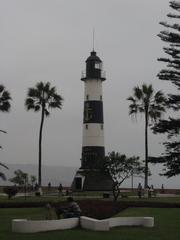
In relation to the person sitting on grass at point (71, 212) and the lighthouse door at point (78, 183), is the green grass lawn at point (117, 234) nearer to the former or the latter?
the person sitting on grass at point (71, 212)

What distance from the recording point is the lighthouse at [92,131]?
4719cm

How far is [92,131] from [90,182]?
13.2ft

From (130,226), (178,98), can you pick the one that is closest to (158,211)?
(178,98)

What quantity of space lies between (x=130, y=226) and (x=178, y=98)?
8.23 metres

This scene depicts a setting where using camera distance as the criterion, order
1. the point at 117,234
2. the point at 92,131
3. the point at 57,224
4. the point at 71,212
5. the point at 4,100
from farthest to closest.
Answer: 1. the point at 92,131
2. the point at 4,100
3. the point at 71,212
4. the point at 57,224
5. the point at 117,234

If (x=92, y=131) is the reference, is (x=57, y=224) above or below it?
below

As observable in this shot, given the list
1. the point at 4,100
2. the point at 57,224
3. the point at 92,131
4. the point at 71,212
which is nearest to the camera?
the point at 57,224

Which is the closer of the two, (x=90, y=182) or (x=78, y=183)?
(x=90, y=182)

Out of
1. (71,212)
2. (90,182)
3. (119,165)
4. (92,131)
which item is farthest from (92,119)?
(71,212)

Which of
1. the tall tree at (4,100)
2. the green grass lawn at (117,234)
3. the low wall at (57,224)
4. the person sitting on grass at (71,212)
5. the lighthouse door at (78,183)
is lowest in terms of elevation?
the green grass lawn at (117,234)

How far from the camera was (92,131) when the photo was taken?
4766 cm

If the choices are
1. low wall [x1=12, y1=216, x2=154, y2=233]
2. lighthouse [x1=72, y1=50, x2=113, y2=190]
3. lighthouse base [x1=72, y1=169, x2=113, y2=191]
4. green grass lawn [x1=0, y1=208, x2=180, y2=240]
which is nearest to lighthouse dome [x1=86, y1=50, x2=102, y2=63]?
lighthouse [x1=72, y1=50, x2=113, y2=190]

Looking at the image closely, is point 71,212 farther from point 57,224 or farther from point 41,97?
point 41,97

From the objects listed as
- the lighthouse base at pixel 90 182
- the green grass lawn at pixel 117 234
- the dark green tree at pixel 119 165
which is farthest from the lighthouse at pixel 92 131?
the green grass lawn at pixel 117 234
